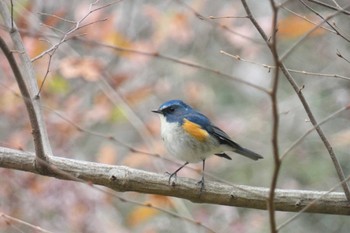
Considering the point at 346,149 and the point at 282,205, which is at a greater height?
the point at 346,149

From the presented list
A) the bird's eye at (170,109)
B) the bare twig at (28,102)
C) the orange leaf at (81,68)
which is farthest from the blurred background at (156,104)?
the bare twig at (28,102)

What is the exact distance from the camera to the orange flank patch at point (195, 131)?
165 inches

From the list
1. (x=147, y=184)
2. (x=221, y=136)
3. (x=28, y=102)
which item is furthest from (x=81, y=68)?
(x=28, y=102)

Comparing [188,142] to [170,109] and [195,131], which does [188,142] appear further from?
[170,109]

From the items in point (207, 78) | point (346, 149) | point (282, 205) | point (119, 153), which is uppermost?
point (207, 78)

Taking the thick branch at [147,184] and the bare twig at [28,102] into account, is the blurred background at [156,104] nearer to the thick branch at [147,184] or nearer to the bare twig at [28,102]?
the thick branch at [147,184]

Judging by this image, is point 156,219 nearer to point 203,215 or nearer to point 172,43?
point 203,215

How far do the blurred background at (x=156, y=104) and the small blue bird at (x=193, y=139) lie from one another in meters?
0.54

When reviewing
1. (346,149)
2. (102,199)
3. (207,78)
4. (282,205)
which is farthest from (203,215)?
(282,205)

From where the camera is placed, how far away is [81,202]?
5.45m

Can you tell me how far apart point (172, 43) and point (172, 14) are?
1540 mm

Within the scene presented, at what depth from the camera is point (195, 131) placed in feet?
13.9

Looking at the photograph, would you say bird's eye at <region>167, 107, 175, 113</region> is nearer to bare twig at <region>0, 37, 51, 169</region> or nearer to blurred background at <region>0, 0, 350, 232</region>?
blurred background at <region>0, 0, 350, 232</region>

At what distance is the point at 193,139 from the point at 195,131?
7cm
